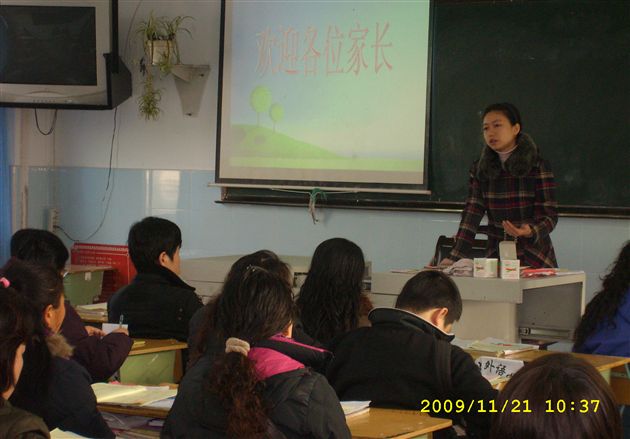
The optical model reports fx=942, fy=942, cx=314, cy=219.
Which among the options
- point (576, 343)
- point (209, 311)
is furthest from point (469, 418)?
point (576, 343)

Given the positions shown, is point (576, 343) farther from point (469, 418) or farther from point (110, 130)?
point (110, 130)

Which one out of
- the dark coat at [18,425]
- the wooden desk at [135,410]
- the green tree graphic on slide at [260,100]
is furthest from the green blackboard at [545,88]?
the dark coat at [18,425]

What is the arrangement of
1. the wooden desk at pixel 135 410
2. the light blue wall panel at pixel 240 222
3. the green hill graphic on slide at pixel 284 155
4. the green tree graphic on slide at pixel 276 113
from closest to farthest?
the wooden desk at pixel 135 410
the light blue wall panel at pixel 240 222
the green hill graphic on slide at pixel 284 155
the green tree graphic on slide at pixel 276 113

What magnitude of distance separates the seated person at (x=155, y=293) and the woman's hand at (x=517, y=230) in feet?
4.63

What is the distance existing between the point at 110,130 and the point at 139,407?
4740 mm

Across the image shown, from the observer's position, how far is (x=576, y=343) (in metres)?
3.99

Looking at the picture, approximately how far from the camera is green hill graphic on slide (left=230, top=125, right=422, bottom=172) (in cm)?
619

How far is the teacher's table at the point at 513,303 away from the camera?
3.95m

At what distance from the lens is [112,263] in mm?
7004

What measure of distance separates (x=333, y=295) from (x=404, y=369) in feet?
2.84

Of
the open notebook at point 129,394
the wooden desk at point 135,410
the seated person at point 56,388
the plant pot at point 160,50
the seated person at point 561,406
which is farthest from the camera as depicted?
the plant pot at point 160,50

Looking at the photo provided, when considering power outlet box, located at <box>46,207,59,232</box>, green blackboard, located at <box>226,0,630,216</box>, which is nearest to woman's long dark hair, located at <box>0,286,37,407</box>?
green blackboard, located at <box>226,0,630,216</box>

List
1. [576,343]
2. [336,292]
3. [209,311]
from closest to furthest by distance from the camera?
[209,311] → [336,292] → [576,343]

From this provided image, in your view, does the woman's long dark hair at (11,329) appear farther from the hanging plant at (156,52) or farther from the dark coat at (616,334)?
the hanging plant at (156,52)
